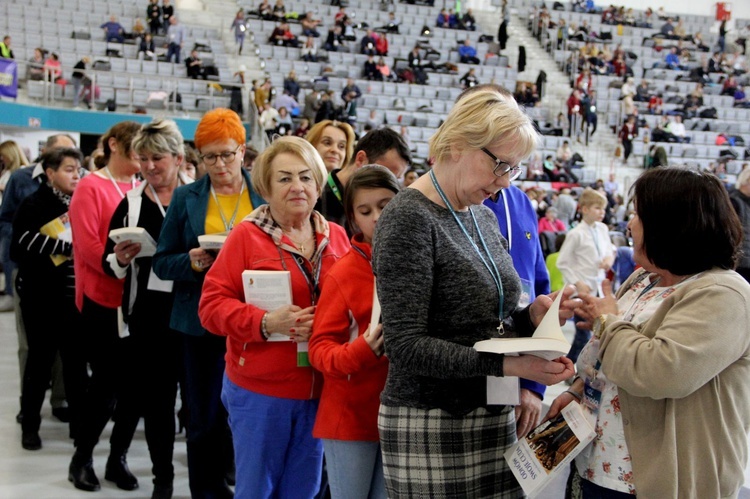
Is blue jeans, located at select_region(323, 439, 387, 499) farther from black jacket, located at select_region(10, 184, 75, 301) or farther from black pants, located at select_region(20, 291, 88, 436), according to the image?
black jacket, located at select_region(10, 184, 75, 301)

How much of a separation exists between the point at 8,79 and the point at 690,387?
44.3 feet

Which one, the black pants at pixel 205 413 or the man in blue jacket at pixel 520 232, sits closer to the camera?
the man in blue jacket at pixel 520 232

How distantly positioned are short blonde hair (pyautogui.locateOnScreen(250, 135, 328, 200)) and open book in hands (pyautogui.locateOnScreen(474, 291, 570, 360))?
1.01m

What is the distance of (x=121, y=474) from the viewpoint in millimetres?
3404

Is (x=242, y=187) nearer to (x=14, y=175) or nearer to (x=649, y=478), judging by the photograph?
(x=649, y=478)

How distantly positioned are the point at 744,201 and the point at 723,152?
13710 millimetres

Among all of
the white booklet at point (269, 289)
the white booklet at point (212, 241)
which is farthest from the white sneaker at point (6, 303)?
the white booklet at point (269, 289)

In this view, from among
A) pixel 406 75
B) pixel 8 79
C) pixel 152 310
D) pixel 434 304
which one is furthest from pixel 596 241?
pixel 406 75

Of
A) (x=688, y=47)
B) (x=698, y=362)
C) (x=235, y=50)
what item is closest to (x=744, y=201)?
(x=698, y=362)

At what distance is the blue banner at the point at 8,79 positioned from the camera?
12766 millimetres

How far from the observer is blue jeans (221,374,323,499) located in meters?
2.27

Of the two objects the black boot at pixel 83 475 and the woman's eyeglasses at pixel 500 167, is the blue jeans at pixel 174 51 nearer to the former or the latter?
the black boot at pixel 83 475

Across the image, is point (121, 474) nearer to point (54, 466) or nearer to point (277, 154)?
point (54, 466)

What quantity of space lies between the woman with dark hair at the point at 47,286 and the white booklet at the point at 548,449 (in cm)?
278
